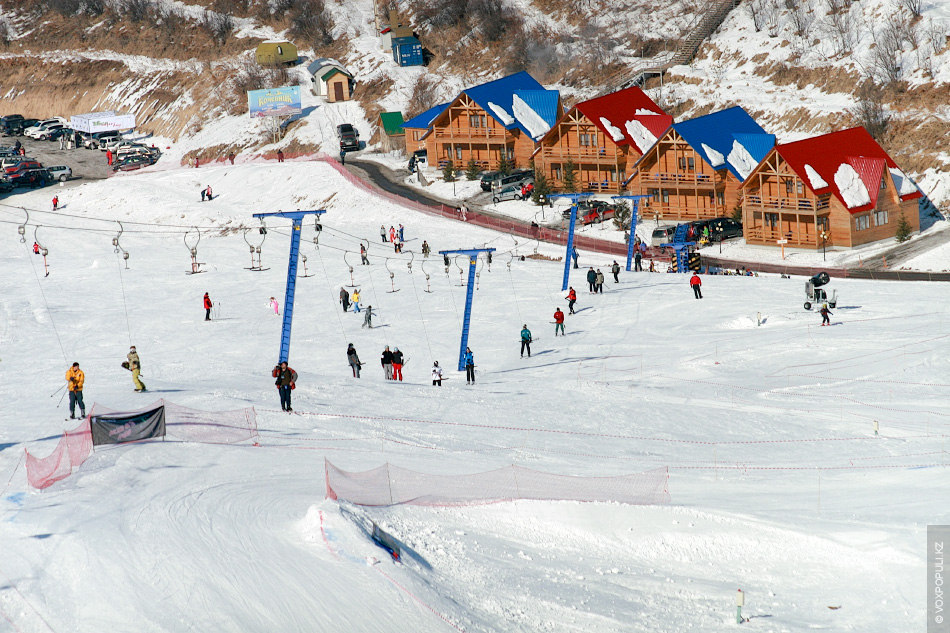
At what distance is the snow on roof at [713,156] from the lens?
61.6 m

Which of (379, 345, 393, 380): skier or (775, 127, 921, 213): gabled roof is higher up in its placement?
(775, 127, 921, 213): gabled roof

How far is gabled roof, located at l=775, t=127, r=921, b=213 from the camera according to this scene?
54.9 meters

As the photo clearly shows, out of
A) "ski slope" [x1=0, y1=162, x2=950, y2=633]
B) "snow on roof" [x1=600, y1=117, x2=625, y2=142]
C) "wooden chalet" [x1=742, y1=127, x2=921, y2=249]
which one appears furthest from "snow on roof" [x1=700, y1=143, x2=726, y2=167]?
"ski slope" [x1=0, y1=162, x2=950, y2=633]

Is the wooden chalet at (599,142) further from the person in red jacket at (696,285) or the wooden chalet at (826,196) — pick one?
the person in red jacket at (696,285)

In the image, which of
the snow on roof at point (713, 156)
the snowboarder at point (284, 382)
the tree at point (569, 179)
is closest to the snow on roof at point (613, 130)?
the tree at point (569, 179)

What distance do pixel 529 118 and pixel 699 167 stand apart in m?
16.0

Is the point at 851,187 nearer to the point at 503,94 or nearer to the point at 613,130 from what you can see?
the point at 613,130

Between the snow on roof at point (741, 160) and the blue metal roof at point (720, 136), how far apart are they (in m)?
0.18

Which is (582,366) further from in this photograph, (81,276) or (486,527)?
(81,276)

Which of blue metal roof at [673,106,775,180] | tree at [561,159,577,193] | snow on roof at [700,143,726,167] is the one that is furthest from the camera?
tree at [561,159,577,193]

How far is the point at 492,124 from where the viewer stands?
245 feet

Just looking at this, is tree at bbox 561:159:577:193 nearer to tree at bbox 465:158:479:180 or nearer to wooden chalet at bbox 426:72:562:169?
wooden chalet at bbox 426:72:562:169

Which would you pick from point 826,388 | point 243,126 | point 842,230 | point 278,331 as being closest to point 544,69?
point 243,126

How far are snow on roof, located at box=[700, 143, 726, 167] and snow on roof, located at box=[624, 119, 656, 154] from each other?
19.6 ft
